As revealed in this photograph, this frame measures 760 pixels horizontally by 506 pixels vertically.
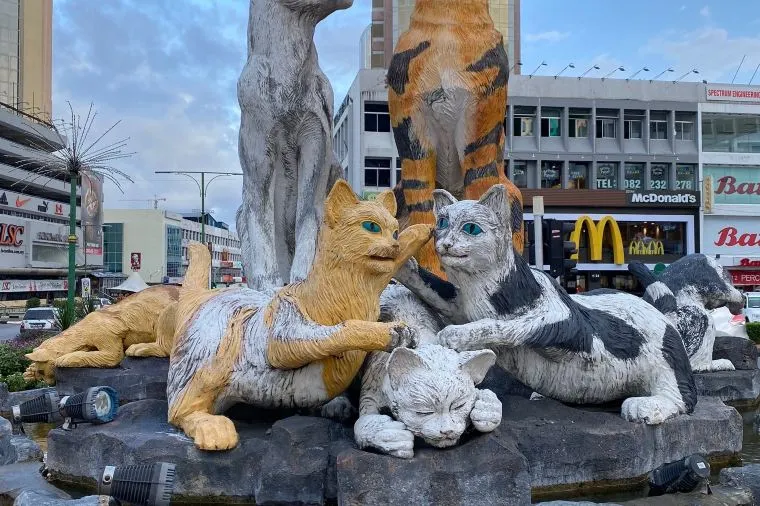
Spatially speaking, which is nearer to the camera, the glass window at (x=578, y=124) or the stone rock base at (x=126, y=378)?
the stone rock base at (x=126, y=378)

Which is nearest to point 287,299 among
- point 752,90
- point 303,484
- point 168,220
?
point 303,484

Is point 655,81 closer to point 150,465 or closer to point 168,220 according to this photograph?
point 150,465

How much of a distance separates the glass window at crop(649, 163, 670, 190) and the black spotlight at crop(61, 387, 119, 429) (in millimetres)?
28997

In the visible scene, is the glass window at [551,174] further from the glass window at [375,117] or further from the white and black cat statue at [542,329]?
the white and black cat statue at [542,329]

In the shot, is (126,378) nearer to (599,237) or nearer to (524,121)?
(599,237)

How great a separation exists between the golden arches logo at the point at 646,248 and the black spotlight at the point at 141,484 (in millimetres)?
27398

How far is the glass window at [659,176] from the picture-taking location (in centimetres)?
2925

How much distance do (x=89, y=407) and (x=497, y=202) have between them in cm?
219

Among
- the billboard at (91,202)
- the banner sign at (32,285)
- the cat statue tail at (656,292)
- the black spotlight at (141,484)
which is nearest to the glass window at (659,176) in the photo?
the billboard at (91,202)

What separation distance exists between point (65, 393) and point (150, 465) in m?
2.76

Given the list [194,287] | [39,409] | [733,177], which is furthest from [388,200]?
[733,177]

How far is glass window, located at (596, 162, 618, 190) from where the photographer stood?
29.3 metres

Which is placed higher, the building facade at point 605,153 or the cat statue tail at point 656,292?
the building facade at point 605,153

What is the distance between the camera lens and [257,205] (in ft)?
15.5
